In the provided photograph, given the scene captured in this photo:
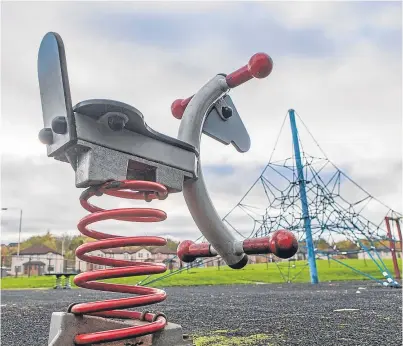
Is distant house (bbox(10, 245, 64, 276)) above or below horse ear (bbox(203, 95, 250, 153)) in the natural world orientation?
above

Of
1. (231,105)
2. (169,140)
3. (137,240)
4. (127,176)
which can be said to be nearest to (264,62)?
(231,105)

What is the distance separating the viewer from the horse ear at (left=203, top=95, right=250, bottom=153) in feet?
4.03

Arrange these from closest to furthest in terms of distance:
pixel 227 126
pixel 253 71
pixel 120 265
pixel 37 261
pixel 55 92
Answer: pixel 55 92 → pixel 120 265 → pixel 253 71 → pixel 227 126 → pixel 37 261

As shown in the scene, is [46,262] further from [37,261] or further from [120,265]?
[120,265]

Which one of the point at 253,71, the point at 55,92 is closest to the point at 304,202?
the point at 253,71

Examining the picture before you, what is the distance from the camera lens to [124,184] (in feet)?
2.93

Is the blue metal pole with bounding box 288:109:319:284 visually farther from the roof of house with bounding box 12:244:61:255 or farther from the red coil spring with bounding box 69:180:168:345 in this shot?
the roof of house with bounding box 12:244:61:255

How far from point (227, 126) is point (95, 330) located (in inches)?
28.9

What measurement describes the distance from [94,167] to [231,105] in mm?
604

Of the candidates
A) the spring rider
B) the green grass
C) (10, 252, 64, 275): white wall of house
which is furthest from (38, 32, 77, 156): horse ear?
(10, 252, 64, 275): white wall of house

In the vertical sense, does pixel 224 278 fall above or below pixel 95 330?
below

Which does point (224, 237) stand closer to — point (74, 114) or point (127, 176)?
point (127, 176)

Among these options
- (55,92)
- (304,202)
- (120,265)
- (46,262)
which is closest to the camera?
(55,92)

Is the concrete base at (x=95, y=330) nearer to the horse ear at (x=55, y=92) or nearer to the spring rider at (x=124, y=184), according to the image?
the spring rider at (x=124, y=184)
